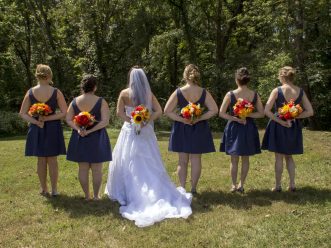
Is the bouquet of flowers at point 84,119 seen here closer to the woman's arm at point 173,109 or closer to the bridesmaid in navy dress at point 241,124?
the woman's arm at point 173,109

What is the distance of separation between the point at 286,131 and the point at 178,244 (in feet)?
10.9

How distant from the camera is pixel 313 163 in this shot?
11.2 meters

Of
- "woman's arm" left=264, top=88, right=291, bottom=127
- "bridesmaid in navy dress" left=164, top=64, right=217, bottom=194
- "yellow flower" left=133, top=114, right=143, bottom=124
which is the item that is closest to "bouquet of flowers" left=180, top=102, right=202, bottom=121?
"bridesmaid in navy dress" left=164, top=64, right=217, bottom=194

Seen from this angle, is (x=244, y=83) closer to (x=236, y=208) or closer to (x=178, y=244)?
(x=236, y=208)

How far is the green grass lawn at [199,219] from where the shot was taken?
598 cm

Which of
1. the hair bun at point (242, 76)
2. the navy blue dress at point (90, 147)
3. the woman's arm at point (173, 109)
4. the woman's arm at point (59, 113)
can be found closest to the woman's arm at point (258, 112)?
the hair bun at point (242, 76)

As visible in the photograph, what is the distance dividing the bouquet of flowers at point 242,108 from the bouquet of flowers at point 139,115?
152cm

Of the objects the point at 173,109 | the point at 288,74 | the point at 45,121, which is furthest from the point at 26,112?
the point at 288,74

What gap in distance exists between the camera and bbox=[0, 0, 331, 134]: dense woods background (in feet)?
76.1

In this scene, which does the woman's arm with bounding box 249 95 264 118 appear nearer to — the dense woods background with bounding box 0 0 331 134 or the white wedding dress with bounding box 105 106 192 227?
the white wedding dress with bounding box 105 106 192 227

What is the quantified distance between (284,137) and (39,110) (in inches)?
166

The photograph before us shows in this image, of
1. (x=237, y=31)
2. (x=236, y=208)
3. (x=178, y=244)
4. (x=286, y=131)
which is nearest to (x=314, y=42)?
(x=237, y=31)

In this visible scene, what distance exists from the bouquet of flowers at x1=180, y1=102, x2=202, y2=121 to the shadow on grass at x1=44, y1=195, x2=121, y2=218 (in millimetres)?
1886

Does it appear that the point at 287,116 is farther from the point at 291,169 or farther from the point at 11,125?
the point at 11,125
